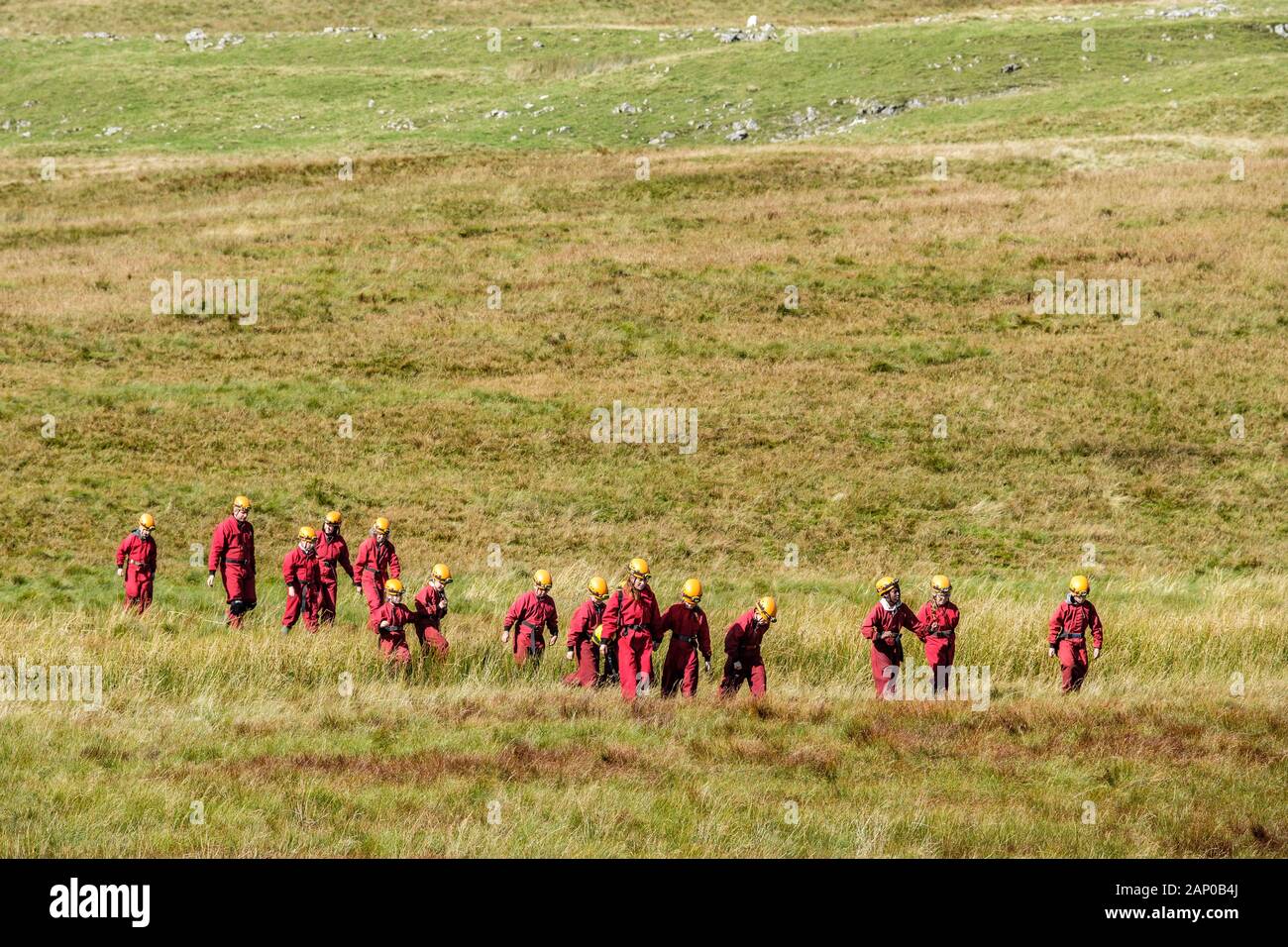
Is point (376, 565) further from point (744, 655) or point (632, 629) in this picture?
point (744, 655)

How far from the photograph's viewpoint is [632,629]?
19.3 m

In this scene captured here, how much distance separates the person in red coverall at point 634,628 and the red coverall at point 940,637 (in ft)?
12.8

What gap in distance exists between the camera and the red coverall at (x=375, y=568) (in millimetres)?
23016

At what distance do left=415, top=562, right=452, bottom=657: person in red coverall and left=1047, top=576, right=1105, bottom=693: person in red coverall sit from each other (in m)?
8.59

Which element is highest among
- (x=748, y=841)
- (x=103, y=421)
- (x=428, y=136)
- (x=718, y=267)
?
(x=428, y=136)

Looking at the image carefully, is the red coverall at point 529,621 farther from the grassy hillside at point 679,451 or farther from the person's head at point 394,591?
the person's head at point 394,591

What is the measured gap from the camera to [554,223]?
50031 millimetres

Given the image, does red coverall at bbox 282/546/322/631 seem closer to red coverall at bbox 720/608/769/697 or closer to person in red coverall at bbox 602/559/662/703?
person in red coverall at bbox 602/559/662/703

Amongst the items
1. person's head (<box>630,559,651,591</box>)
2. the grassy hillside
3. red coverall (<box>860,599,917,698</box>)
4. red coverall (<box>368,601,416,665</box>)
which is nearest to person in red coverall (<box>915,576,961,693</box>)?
red coverall (<box>860,599,917,698</box>)

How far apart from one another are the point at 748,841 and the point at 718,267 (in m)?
33.3


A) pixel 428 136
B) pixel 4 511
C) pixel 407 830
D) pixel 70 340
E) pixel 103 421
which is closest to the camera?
pixel 407 830

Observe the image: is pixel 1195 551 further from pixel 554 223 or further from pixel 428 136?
pixel 428 136

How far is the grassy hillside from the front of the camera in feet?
49.5

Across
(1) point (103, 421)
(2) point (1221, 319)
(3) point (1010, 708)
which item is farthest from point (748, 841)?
(2) point (1221, 319)
